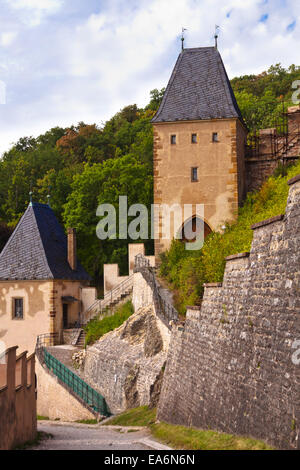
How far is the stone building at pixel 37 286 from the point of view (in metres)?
34.3

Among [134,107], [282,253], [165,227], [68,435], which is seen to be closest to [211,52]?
[165,227]

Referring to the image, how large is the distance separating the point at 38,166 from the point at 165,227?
102 feet

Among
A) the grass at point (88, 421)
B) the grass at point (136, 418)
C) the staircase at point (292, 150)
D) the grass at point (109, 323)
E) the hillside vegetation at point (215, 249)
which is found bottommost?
the grass at point (88, 421)

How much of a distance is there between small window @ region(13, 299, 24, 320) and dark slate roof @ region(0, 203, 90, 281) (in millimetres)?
1219

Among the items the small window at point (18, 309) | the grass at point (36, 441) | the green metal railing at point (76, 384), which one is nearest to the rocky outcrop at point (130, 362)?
the green metal railing at point (76, 384)

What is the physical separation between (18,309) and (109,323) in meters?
5.42

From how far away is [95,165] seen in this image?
1865 inches

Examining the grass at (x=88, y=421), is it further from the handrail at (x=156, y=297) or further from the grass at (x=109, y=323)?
the grass at (x=109, y=323)

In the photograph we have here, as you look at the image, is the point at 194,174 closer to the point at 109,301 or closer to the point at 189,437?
the point at 109,301

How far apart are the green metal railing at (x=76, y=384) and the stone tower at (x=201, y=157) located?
690cm

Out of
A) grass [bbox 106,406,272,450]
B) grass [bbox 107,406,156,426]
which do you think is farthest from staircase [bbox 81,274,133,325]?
grass [bbox 106,406,272,450]

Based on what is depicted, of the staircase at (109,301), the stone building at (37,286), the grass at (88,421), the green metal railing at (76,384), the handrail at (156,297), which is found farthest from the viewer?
the stone building at (37,286)

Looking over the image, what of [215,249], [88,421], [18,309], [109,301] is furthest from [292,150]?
[18,309]
